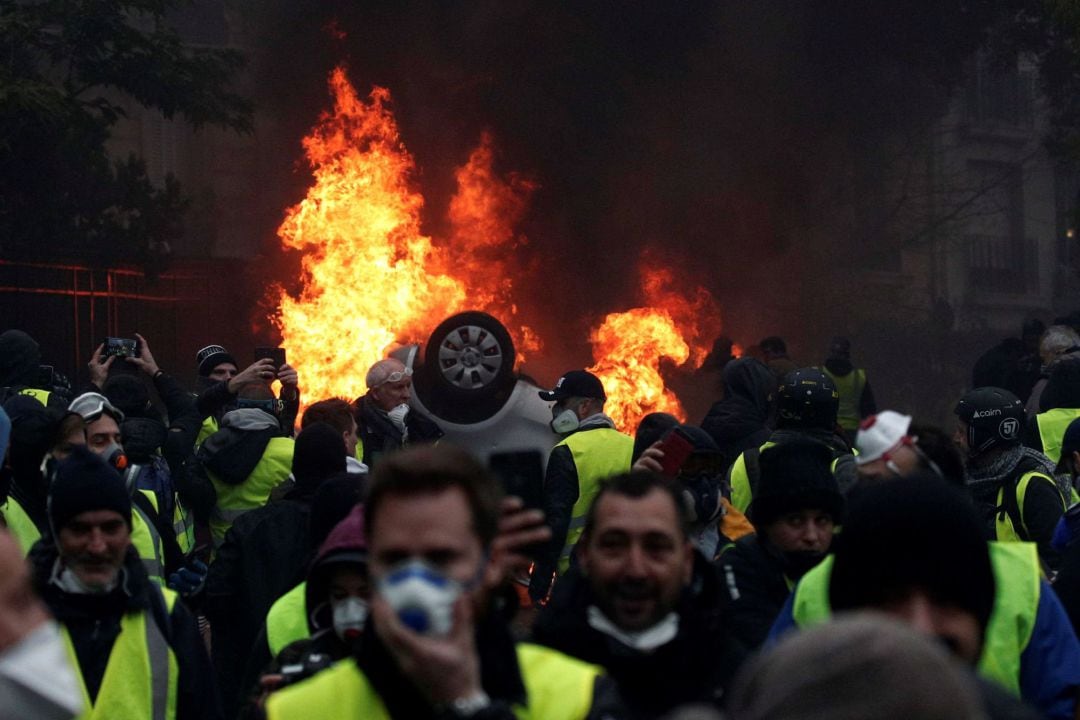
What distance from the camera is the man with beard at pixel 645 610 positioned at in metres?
3.25

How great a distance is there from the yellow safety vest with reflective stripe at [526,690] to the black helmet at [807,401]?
154 inches

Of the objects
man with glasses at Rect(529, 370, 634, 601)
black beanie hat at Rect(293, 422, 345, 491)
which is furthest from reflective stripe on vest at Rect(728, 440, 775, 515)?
black beanie hat at Rect(293, 422, 345, 491)

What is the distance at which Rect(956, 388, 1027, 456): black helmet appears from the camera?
605 centimetres

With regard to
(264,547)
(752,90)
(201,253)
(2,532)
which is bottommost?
(264,547)

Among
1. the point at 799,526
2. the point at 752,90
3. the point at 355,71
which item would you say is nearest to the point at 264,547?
the point at 799,526

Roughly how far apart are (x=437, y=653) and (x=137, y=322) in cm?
1720

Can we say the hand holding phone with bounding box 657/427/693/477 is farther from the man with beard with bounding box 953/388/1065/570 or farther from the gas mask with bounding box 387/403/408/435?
the gas mask with bounding box 387/403/408/435

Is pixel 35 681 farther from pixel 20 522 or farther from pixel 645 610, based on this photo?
pixel 20 522

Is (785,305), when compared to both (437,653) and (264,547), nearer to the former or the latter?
(264,547)

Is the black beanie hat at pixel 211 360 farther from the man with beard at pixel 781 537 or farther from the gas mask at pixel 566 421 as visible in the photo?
the man with beard at pixel 781 537

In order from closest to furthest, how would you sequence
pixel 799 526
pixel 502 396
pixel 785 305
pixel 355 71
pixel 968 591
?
pixel 968 591 → pixel 799 526 → pixel 502 396 → pixel 355 71 → pixel 785 305

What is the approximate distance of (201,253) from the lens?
23.1 metres

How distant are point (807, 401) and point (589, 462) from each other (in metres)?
1.37

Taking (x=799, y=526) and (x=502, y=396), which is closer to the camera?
(x=799, y=526)
